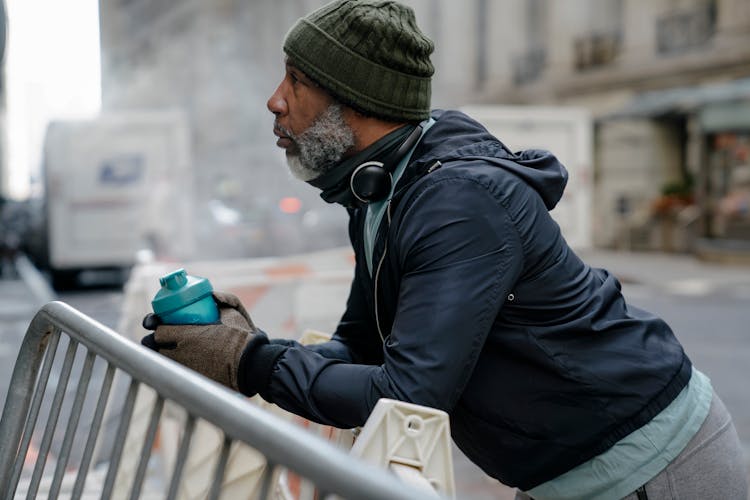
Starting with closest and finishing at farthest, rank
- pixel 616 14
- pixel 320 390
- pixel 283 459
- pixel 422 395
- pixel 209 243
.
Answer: pixel 283 459
pixel 422 395
pixel 320 390
pixel 209 243
pixel 616 14

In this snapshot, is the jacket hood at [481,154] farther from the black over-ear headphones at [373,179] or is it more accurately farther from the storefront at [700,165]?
the storefront at [700,165]

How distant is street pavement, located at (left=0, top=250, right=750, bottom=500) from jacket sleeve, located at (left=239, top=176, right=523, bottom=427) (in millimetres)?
2770

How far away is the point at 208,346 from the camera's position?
176 centimetres

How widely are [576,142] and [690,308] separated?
2.49m

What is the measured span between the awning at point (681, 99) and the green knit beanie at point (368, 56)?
1657cm

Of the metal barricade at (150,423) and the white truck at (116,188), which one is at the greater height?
the metal barricade at (150,423)

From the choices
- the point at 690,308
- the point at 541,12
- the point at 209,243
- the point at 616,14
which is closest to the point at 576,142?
the point at 690,308

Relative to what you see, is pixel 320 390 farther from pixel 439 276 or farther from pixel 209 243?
pixel 209 243

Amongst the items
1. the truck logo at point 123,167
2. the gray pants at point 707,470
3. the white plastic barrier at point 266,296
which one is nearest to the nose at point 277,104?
the gray pants at point 707,470

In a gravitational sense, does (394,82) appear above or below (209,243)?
above

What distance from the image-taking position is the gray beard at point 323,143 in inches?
74.5

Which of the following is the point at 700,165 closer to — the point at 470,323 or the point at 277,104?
the point at 277,104

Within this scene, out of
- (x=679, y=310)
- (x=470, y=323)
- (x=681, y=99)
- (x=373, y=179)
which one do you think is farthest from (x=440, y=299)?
(x=681, y=99)

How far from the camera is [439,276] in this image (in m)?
1.64
